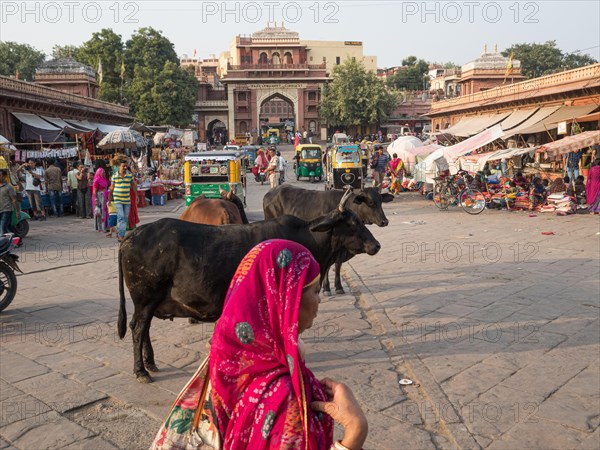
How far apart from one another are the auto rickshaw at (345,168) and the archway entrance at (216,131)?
134ft

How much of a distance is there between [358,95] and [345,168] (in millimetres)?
31465

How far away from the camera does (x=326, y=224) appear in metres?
5.18

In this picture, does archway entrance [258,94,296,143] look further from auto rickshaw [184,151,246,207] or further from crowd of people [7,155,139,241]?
auto rickshaw [184,151,246,207]

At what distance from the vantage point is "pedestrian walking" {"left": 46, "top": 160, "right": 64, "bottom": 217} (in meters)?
15.1

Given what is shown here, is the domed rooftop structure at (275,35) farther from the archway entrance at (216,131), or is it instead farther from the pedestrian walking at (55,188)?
the pedestrian walking at (55,188)

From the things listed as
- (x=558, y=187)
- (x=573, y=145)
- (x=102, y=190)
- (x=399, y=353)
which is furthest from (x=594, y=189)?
(x=102, y=190)

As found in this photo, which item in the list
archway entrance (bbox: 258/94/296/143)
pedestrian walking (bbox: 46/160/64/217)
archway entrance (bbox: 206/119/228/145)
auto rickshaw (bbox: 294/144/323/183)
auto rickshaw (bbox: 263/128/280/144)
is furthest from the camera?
archway entrance (bbox: 206/119/228/145)

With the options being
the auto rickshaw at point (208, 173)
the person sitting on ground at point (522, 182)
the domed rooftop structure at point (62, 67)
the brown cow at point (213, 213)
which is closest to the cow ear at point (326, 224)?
the brown cow at point (213, 213)

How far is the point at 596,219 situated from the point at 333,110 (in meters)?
40.7

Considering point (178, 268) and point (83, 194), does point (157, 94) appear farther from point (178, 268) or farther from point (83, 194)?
Answer: point (178, 268)

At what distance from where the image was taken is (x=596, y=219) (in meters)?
13.3

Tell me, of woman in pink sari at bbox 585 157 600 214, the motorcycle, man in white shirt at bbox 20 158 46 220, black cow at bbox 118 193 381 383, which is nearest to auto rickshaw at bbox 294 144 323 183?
man in white shirt at bbox 20 158 46 220

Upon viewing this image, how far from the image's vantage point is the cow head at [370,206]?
7902 millimetres

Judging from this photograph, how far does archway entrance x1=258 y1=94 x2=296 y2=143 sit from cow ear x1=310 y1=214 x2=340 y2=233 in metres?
53.0
